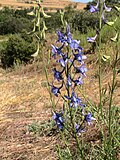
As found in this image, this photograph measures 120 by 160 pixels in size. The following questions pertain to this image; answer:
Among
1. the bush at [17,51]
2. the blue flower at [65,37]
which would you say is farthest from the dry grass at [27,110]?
the bush at [17,51]

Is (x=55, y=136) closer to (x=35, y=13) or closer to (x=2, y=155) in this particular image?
(x=2, y=155)

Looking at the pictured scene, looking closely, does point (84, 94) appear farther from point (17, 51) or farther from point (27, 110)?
point (17, 51)

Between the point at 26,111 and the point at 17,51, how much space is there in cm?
655

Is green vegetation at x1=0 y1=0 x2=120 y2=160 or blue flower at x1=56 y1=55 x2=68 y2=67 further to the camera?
green vegetation at x1=0 y1=0 x2=120 y2=160

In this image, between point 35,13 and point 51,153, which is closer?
point 35,13

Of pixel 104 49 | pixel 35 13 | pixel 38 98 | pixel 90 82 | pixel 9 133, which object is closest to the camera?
pixel 35 13

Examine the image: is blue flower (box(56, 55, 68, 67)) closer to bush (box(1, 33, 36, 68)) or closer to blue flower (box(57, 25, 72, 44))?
blue flower (box(57, 25, 72, 44))

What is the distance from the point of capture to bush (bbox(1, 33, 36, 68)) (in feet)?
37.4

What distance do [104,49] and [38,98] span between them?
8.62 feet

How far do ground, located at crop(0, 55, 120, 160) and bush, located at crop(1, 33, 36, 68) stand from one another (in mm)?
2644

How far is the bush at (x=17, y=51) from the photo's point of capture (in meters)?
11.4

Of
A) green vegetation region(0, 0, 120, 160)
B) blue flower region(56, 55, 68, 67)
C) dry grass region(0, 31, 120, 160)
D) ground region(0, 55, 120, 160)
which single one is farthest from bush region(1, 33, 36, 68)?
blue flower region(56, 55, 68, 67)

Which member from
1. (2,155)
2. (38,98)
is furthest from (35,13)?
(38,98)

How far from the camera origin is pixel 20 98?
610 cm
